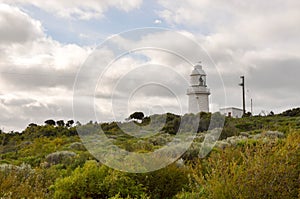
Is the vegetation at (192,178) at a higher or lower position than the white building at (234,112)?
lower

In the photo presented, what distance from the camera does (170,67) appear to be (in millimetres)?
9797

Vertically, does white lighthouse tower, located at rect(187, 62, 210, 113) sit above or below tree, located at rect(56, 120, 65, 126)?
above

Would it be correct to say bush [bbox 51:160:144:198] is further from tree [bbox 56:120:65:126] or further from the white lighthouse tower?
tree [bbox 56:120:65:126]

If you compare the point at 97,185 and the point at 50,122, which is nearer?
the point at 97,185

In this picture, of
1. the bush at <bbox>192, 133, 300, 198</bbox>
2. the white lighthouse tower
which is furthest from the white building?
the bush at <bbox>192, 133, 300, 198</bbox>

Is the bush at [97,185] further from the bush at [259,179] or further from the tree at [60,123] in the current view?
the tree at [60,123]

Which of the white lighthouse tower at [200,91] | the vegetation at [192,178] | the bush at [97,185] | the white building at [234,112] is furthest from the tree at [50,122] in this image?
the bush at [97,185]

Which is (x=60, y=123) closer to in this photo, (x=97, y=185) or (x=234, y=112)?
(x=234, y=112)

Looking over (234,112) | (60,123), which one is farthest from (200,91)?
(60,123)

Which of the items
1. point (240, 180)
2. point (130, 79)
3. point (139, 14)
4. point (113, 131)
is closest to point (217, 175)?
point (240, 180)

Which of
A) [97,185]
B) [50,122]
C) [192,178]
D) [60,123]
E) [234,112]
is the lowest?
[97,185]

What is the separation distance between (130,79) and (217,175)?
11.6ft

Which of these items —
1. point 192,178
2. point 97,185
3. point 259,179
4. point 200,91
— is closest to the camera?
point 259,179

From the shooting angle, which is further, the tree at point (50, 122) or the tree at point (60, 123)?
the tree at point (50, 122)
